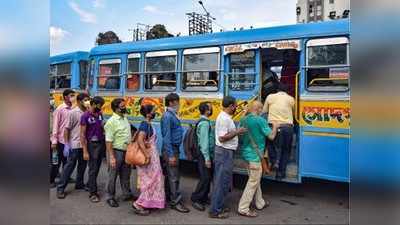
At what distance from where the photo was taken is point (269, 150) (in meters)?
5.73

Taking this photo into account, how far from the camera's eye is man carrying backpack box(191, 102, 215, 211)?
16.8ft

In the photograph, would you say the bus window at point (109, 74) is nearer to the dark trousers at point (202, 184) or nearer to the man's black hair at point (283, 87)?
the dark trousers at point (202, 184)

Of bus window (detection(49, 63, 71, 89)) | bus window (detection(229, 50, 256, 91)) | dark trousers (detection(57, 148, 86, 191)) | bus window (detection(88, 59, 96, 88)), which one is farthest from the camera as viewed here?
bus window (detection(49, 63, 71, 89))

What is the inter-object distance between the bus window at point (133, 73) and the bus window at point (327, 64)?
352cm

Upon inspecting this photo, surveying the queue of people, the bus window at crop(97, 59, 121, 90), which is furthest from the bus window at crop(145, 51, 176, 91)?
the queue of people

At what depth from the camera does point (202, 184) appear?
5301 mm

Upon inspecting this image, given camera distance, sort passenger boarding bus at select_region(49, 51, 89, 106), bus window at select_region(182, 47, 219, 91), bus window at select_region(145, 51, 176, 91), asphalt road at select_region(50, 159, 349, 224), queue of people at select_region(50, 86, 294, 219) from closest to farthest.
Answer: asphalt road at select_region(50, 159, 349, 224), queue of people at select_region(50, 86, 294, 219), bus window at select_region(182, 47, 219, 91), bus window at select_region(145, 51, 176, 91), passenger boarding bus at select_region(49, 51, 89, 106)

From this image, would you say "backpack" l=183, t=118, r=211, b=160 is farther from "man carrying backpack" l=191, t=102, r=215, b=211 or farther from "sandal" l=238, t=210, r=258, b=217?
"sandal" l=238, t=210, r=258, b=217

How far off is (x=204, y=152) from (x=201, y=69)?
6.29ft

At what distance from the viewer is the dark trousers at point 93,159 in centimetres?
561
